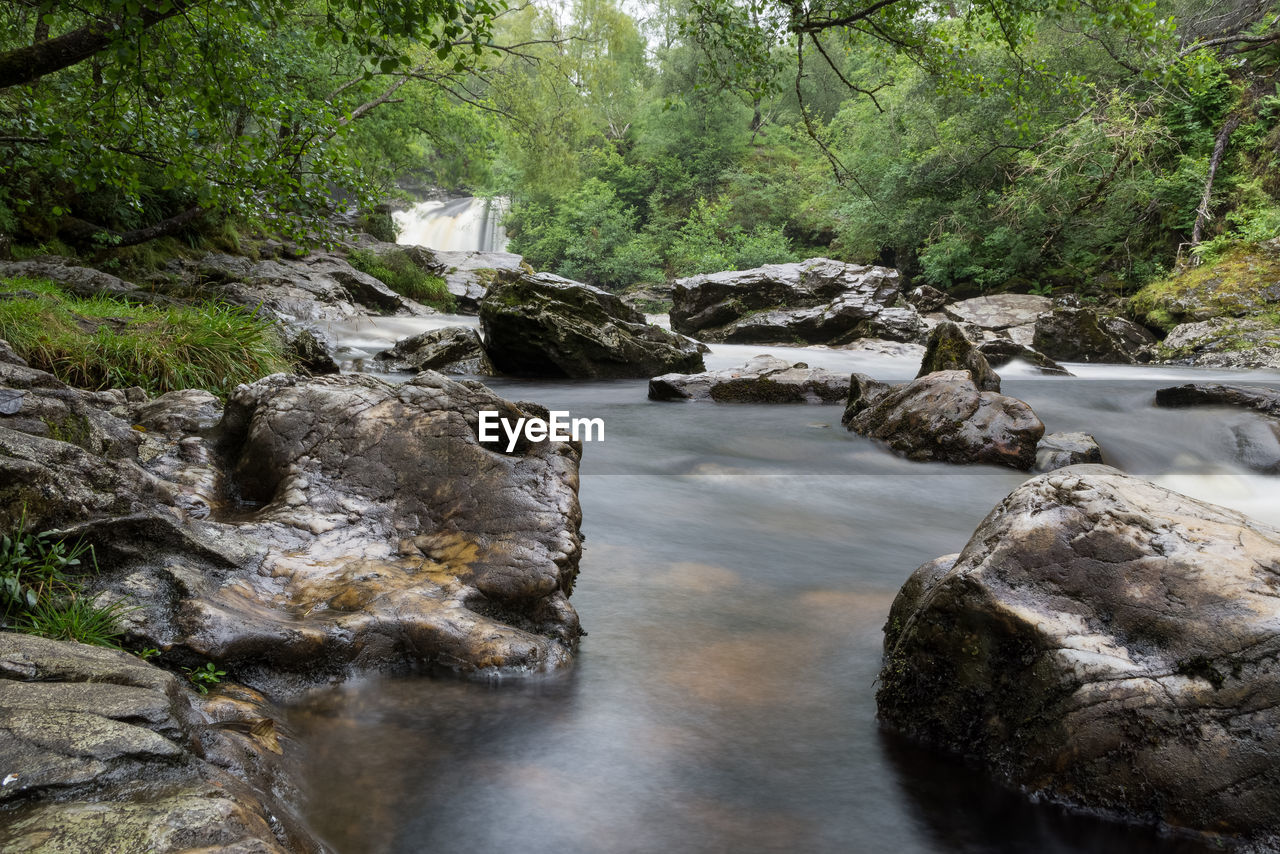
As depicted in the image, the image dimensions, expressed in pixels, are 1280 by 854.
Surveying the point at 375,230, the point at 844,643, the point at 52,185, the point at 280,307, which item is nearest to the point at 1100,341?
the point at 844,643

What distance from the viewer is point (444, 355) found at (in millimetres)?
12180

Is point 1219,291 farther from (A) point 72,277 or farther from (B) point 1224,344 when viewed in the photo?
(A) point 72,277

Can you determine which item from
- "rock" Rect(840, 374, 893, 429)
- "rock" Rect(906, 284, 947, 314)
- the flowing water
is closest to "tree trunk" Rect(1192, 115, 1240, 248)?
"rock" Rect(906, 284, 947, 314)

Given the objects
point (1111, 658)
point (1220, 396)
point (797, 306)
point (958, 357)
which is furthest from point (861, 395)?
point (797, 306)

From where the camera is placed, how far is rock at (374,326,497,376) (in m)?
12.1

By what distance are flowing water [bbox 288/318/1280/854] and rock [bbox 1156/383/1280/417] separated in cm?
467

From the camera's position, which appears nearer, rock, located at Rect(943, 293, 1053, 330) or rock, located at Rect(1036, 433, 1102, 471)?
rock, located at Rect(1036, 433, 1102, 471)

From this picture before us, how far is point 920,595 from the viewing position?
319 cm

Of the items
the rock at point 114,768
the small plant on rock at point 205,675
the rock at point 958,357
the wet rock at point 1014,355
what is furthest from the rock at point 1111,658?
the wet rock at point 1014,355

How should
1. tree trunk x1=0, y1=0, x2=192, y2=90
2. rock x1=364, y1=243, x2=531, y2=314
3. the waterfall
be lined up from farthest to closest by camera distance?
the waterfall → rock x1=364, y1=243, x2=531, y2=314 → tree trunk x1=0, y1=0, x2=192, y2=90

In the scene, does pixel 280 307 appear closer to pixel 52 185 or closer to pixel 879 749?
pixel 52 185

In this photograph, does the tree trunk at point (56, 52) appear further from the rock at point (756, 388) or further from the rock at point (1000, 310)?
the rock at point (1000, 310)

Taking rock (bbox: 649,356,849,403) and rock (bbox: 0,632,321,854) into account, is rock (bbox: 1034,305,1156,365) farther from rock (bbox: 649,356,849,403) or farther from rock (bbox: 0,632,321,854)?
rock (bbox: 0,632,321,854)

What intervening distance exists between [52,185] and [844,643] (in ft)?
46.5
